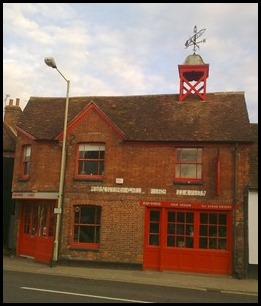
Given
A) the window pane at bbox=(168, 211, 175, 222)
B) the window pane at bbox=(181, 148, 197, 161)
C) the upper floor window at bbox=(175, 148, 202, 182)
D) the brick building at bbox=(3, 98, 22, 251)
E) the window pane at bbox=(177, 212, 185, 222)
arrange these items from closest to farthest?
the window pane at bbox=(177, 212, 185, 222) → the window pane at bbox=(168, 211, 175, 222) → the upper floor window at bbox=(175, 148, 202, 182) → the window pane at bbox=(181, 148, 197, 161) → the brick building at bbox=(3, 98, 22, 251)

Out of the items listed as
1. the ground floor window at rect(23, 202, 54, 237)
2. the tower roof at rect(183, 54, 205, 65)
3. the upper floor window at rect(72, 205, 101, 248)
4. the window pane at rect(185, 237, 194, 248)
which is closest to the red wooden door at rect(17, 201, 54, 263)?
the ground floor window at rect(23, 202, 54, 237)

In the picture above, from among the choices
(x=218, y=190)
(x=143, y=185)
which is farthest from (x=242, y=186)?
(x=143, y=185)

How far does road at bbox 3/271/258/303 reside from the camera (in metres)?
10.6

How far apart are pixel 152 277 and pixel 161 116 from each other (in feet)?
25.4

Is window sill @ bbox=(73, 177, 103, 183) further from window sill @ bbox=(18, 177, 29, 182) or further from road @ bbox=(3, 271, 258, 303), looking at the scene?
road @ bbox=(3, 271, 258, 303)

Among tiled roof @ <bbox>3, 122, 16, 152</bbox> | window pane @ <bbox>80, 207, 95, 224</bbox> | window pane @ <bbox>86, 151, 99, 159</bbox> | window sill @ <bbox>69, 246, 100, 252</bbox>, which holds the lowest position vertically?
window sill @ <bbox>69, 246, 100, 252</bbox>

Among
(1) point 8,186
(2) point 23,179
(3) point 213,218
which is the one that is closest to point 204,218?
(3) point 213,218

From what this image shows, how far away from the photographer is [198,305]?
35.0ft

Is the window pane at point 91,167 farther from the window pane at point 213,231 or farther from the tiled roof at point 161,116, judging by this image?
the window pane at point 213,231

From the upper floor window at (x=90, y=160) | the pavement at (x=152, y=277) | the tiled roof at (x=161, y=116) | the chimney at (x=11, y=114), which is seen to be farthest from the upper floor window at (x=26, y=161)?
the chimney at (x=11, y=114)

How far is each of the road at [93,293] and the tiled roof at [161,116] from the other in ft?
22.9

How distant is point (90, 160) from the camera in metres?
19.1

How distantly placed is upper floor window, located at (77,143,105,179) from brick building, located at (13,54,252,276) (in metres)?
0.05

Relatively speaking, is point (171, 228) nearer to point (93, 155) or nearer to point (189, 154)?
point (189, 154)
